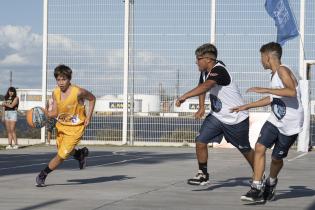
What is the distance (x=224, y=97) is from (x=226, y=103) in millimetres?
76

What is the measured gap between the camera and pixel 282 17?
20359 millimetres

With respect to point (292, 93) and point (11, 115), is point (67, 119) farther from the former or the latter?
point (11, 115)

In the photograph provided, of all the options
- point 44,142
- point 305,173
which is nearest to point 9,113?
point 44,142

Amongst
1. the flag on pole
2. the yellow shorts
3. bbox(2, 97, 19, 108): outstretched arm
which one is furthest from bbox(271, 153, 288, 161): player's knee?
bbox(2, 97, 19, 108): outstretched arm

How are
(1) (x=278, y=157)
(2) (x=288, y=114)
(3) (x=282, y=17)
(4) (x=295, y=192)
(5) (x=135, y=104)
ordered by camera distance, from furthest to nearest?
(5) (x=135, y=104), (3) (x=282, y=17), (4) (x=295, y=192), (1) (x=278, y=157), (2) (x=288, y=114)

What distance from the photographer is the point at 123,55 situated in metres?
23.5

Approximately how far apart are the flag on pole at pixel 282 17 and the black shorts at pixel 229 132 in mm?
10799

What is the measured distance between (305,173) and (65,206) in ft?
19.4

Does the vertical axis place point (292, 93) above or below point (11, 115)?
above

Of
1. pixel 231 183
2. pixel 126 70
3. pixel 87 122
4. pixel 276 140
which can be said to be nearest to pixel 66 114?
pixel 87 122

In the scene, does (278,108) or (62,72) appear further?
(62,72)

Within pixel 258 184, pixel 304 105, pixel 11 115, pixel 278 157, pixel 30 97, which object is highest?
pixel 30 97

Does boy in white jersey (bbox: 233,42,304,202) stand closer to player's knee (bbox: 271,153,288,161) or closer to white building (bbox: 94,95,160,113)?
player's knee (bbox: 271,153,288,161)

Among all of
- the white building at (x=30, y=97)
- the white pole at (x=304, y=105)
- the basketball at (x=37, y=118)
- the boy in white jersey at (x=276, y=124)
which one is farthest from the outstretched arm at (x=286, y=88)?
the white building at (x=30, y=97)
